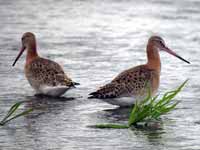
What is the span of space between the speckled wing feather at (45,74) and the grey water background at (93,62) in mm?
273

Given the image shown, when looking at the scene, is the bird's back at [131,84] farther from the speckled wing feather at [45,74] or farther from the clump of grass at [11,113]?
the clump of grass at [11,113]

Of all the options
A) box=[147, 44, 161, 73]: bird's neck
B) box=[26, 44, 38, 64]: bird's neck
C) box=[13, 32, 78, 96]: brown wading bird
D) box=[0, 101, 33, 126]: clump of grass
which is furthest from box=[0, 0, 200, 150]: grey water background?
box=[147, 44, 161, 73]: bird's neck

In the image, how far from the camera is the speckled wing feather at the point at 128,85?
1284cm

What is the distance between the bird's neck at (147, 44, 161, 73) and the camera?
1352 cm

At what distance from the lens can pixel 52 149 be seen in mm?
10648

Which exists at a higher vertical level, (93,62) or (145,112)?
(145,112)

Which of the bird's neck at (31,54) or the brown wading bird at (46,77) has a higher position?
the bird's neck at (31,54)

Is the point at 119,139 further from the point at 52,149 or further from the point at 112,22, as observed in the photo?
the point at 112,22

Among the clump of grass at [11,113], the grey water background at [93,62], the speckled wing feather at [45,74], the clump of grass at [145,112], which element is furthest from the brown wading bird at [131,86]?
the clump of grass at [11,113]

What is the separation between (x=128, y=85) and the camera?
1312 cm

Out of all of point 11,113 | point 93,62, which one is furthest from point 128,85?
point 93,62

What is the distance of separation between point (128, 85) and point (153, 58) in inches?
29.6

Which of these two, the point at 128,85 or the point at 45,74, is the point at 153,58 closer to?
the point at 128,85

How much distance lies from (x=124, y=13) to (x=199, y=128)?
9097 mm
